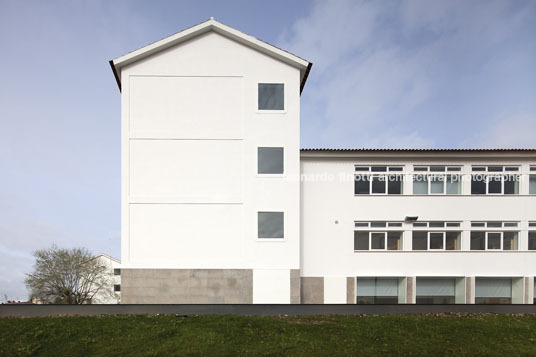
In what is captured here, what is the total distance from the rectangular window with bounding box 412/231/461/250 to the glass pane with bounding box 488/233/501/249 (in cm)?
149

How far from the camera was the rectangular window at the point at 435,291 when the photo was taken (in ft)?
49.9

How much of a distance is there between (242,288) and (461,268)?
1056cm

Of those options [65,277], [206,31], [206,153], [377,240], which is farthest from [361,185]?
[65,277]

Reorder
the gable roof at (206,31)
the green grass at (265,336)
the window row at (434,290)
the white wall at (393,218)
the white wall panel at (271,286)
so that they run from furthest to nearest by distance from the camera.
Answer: the window row at (434,290) → the white wall at (393,218) → the gable roof at (206,31) → the white wall panel at (271,286) → the green grass at (265,336)

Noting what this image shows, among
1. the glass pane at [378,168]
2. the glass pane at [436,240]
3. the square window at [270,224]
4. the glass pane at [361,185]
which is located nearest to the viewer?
the square window at [270,224]

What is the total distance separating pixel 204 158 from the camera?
569 inches

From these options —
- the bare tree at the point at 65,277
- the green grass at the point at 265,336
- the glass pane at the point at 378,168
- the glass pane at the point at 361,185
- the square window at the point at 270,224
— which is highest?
the glass pane at the point at 378,168

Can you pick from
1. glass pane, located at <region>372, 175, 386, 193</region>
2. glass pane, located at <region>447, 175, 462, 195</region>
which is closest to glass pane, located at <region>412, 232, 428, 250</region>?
glass pane, located at <region>447, 175, 462, 195</region>

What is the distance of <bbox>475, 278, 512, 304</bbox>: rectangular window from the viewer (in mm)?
15242

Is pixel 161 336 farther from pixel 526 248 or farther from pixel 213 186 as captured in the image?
pixel 526 248

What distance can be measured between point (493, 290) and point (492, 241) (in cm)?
238

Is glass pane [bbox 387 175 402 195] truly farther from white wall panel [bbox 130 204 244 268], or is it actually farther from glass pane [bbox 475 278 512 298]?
white wall panel [bbox 130 204 244 268]

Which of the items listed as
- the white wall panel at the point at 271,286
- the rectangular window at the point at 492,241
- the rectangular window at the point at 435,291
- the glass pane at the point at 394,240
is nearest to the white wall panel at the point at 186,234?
the white wall panel at the point at 271,286

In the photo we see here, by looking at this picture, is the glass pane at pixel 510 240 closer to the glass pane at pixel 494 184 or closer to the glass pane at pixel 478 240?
the glass pane at pixel 478 240
